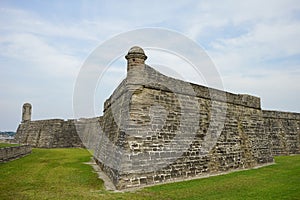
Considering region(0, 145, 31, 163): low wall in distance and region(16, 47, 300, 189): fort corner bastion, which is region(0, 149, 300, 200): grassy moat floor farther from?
region(0, 145, 31, 163): low wall in distance

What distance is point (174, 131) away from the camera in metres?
10.8

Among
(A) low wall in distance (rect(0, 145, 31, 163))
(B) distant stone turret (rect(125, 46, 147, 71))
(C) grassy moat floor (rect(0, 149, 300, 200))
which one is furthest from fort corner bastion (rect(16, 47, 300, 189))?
(A) low wall in distance (rect(0, 145, 31, 163))

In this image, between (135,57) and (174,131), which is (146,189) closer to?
(174,131)

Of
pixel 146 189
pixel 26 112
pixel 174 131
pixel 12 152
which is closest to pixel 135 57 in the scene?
pixel 174 131

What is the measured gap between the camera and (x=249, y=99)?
54.3 ft

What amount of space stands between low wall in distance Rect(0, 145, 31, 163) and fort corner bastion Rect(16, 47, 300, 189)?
18.7 feet

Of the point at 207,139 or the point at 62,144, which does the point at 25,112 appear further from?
the point at 207,139

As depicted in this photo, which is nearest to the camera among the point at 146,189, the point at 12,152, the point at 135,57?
the point at 146,189

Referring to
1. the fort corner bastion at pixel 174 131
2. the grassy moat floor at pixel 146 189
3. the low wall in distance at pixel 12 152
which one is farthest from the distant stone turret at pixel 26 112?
the fort corner bastion at pixel 174 131

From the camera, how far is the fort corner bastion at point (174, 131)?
938 cm

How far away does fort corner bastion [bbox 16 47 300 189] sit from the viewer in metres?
9.38

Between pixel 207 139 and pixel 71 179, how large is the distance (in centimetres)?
664

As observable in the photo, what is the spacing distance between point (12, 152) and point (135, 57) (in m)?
10.6

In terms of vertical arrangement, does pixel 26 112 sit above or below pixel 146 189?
above
